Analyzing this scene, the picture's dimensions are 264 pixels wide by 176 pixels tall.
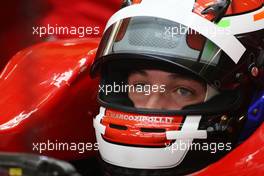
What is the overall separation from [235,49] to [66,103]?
394 millimetres

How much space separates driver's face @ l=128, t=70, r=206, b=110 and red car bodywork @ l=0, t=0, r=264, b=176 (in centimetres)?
21

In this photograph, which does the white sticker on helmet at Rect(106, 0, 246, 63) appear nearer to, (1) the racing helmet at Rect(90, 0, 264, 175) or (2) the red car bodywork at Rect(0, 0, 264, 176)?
(1) the racing helmet at Rect(90, 0, 264, 175)

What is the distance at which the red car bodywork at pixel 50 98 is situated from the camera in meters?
1.18

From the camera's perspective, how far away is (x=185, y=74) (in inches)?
40.5

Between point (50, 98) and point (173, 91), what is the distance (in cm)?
28

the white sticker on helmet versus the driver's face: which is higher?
the white sticker on helmet

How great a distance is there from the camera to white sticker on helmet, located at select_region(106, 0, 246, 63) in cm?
A: 99

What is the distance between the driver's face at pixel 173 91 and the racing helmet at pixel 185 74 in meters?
0.01

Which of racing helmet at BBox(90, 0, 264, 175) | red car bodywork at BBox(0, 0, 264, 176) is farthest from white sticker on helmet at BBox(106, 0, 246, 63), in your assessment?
red car bodywork at BBox(0, 0, 264, 176)

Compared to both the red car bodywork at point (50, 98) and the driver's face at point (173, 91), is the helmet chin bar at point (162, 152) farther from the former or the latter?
the red car bodywork at point (50, 98)

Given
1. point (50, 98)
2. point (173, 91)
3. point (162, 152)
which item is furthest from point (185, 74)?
point (50, 98)

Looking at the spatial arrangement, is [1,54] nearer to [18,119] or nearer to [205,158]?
[18,119]

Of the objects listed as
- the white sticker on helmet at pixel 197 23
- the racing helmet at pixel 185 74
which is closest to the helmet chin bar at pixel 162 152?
the racing helmet at pixel 185 74

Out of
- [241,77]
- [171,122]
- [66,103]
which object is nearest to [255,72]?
[241,77]
